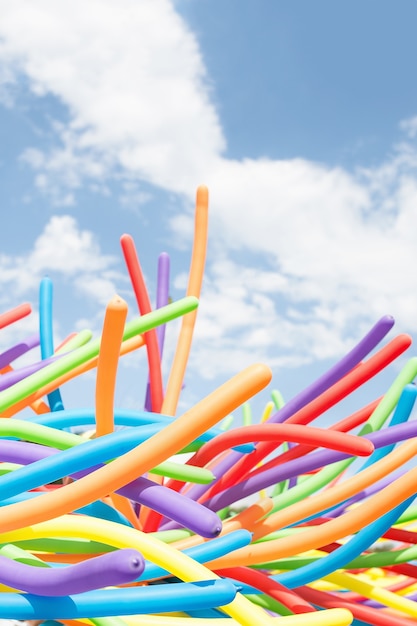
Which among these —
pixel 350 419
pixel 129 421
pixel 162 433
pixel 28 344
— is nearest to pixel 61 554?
pixel 129 421

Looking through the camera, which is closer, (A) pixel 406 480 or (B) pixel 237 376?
(B) pixel 237 376

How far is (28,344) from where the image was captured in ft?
3.92

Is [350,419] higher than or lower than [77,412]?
higher

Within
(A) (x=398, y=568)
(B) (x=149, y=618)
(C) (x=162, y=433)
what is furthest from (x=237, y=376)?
(A) (x=398, y=568)

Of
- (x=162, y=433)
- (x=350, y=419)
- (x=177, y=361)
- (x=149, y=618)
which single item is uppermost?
(x=177, y=361)

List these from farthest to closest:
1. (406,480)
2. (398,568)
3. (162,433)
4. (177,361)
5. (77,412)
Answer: (177,361), (398,568), (77,412), (406,480), (162,433)

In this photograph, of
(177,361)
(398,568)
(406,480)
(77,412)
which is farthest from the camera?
(177,361)

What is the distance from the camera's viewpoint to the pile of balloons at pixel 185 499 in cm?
52

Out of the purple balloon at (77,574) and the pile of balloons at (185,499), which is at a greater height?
the pile of balloons at (185,499)

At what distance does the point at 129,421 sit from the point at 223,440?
0.12m

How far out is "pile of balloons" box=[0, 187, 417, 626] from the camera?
1.70 feet

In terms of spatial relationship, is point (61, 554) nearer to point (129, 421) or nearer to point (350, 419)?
→ point (129, 421)

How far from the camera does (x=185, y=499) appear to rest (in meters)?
0.58

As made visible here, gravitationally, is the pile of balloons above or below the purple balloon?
above
